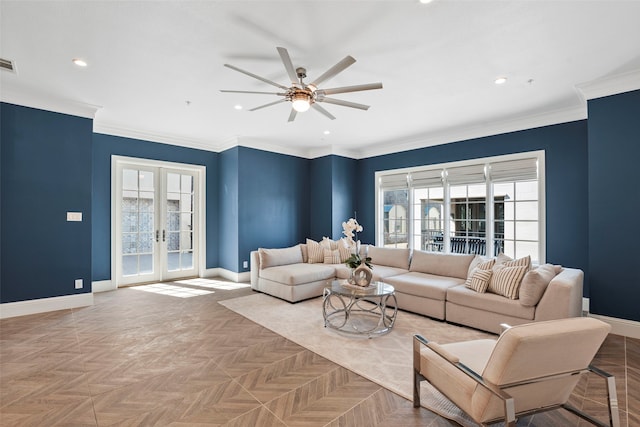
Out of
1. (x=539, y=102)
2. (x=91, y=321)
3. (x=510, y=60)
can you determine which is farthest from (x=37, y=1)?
(x=539, y=102)

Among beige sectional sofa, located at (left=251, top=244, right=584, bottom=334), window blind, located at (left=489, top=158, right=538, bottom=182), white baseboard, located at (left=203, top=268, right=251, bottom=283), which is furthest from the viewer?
white baseboard, located at (left=203, top=268, right=251, bottom=283)

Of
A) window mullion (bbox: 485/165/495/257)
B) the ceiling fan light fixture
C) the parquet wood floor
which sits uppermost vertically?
the ceiling fan light fixture

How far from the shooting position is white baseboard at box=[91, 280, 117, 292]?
5444 millimetres

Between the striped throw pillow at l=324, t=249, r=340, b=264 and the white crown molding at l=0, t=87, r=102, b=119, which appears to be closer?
the white crown molding at l=0, t=87, r=102, b=119

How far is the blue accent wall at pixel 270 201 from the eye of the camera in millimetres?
6434

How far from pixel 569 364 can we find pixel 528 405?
327mm

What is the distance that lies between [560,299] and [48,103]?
6759 millimetres

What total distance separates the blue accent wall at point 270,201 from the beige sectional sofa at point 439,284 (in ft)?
3.69

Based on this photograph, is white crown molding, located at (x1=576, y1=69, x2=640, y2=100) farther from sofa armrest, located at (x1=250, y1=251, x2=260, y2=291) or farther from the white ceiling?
sofa armrest, located at (x1=250, y1=251, x2=260, y2=291)

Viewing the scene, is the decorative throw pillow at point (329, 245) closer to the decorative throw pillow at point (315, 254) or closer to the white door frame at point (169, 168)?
the decorative throw pillow at point (315, 254)

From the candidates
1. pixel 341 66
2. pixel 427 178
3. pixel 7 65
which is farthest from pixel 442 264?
pixel 7 65

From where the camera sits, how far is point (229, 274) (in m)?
6.60

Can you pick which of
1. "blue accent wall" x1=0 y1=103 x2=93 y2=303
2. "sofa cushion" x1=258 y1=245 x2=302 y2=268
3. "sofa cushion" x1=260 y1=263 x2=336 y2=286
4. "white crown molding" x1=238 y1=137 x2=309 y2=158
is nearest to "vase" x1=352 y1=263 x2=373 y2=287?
"sofa cushion" x1=260 y1=263 x2=336 y2=286

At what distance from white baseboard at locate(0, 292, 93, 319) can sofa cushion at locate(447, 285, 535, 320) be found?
5239 mm
